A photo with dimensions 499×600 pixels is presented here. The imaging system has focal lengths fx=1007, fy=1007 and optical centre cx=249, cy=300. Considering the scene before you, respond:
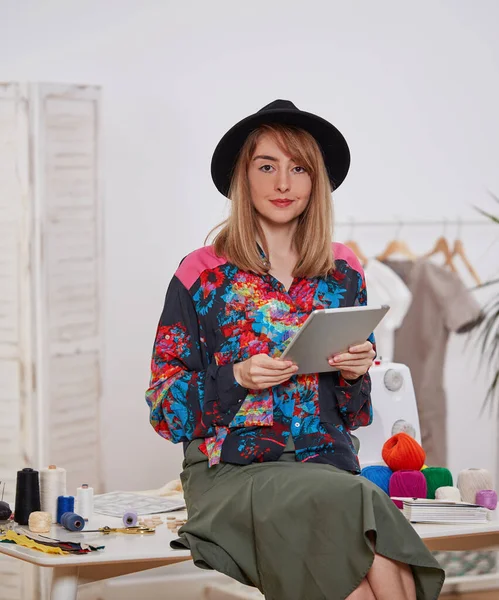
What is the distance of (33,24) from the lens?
416 cm

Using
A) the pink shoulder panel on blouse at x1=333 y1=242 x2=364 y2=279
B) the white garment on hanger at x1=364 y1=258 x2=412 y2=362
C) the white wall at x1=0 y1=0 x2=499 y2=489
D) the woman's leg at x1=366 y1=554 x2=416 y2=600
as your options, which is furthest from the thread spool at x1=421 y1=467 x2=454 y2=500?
the white wall at x1=0 y1=0 x2=499 y2=489

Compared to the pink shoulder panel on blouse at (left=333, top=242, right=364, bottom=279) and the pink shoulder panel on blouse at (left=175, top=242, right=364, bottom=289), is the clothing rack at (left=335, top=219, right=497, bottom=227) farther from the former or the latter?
the pink shoulder panel on blouse at (left=175, top=242, right=364, bottom=289)

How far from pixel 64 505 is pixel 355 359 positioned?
37.2 inches

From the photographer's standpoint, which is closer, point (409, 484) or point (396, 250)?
point (409, 484)

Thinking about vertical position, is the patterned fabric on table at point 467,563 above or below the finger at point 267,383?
below

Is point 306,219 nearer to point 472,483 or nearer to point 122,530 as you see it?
point 122,530

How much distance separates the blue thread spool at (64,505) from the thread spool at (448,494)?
3.38 ft

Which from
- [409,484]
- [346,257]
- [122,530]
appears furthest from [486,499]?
[122,530]

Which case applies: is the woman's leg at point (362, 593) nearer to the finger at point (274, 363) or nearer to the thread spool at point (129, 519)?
the finger at point (274, 363)

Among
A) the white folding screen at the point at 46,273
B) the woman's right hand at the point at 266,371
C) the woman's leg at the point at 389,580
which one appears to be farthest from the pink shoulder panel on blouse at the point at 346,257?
the white folding screen at the point at 46,273

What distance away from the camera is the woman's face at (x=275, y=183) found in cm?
225

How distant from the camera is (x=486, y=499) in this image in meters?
2.84

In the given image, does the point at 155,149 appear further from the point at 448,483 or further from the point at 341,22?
the point at 448,483

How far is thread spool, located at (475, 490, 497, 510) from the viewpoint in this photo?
284 centimetres
